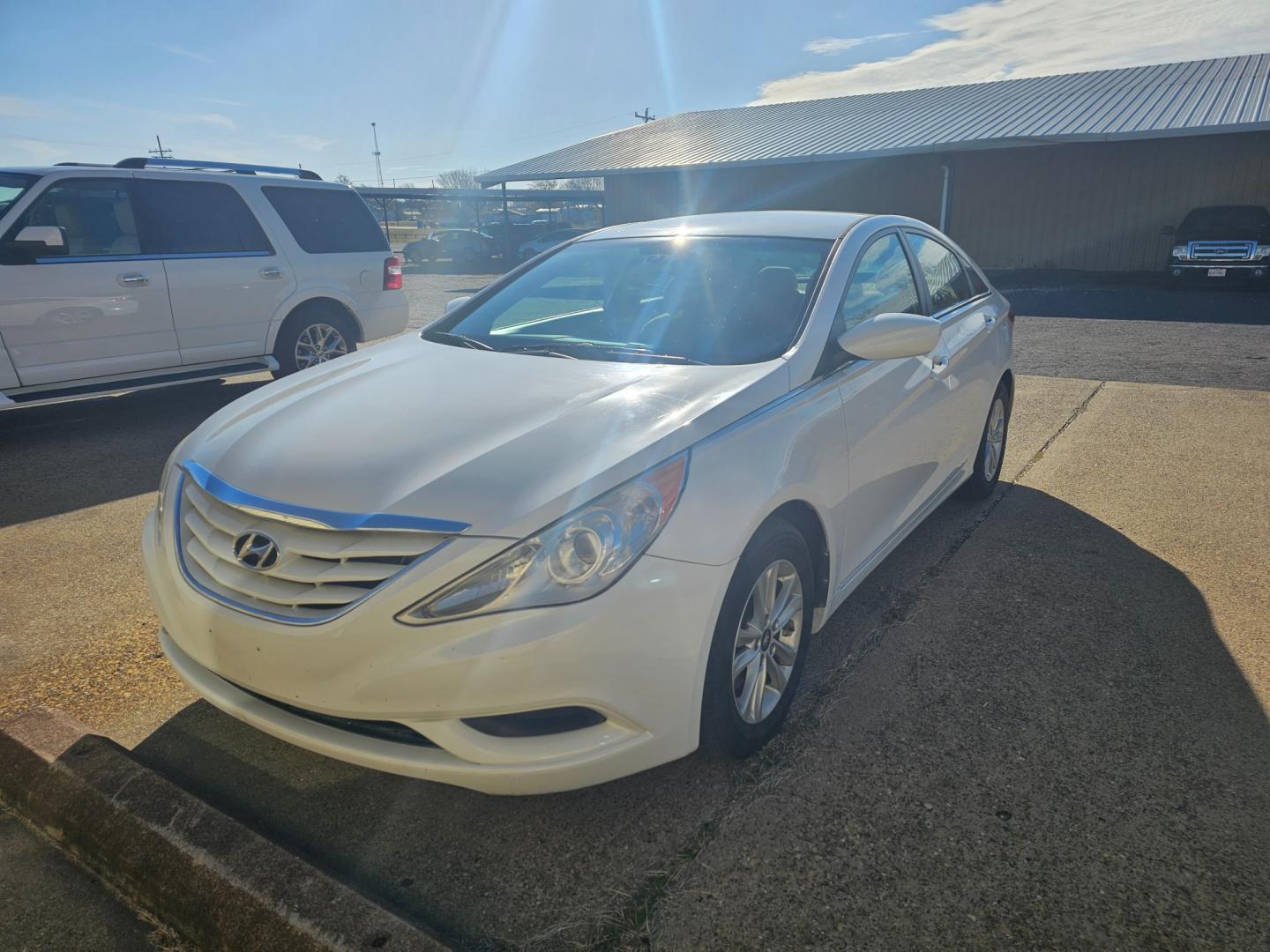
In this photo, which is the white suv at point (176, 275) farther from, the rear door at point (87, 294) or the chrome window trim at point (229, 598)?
the chrome window trim at point (229, 598)

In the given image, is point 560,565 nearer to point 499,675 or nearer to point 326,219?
point 499,675

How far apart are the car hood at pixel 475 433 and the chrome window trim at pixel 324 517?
2 centimetres

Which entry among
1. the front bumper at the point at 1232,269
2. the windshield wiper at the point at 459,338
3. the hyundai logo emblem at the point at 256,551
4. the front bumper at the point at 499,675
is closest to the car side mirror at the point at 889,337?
the front bumper at the point at 499,675

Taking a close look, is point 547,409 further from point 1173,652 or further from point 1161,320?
point 1161,320

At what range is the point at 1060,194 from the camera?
20.9 meters

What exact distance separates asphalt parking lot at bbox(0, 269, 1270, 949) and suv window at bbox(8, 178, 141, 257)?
2.64 metres

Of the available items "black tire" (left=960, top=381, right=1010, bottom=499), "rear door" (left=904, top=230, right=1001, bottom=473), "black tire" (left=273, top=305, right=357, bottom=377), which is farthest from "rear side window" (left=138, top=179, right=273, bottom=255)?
"black tire" (left=960, top=381, right=1010, bottom=499)

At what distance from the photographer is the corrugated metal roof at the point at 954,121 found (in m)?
17.1

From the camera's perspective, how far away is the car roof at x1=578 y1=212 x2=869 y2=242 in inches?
137

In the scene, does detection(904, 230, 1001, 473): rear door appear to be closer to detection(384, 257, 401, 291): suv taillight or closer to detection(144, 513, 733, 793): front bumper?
detection(144, 513, 733, 793): front bumper

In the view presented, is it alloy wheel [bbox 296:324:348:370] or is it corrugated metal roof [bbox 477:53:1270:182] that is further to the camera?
corrugated metal roof [bbox 477:53:1270:182]

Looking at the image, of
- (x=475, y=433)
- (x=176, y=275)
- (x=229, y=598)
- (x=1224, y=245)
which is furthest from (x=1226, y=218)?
(x=229, y=598)

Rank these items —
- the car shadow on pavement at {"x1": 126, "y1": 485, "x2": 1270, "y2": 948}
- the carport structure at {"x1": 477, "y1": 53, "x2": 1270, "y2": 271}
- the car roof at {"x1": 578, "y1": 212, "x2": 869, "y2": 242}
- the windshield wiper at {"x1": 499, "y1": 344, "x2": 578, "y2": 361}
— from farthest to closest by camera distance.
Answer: the carport structure at {"x1": 477, "y1": 53, "x2": 1270, "y2": 271} → the car roof at {"x1": 578, "y1": 212, "x2": 869, "y2": 242} → the windshield wiper at {"x1": 499, "y1": 344, "x2": 578, "y2": 361} → the car shadow on pavement at {"x1": 126, "y1": 485, "x2": 1270, "y2": 948}

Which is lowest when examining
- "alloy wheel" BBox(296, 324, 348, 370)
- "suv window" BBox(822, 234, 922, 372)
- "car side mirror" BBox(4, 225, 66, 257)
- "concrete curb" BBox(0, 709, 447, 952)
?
"concrete curb" BBox(0, 709, 447, 952)
